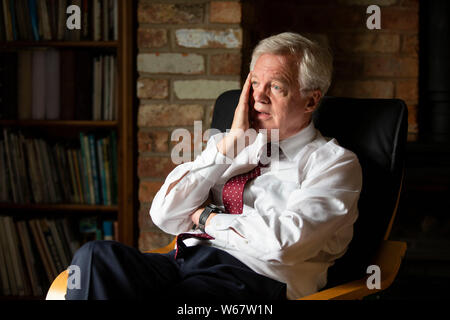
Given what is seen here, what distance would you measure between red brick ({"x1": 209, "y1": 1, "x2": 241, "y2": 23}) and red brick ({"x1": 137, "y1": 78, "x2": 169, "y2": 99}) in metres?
0.34

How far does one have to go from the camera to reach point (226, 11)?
1966 millimetres

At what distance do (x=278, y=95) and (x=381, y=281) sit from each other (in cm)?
59

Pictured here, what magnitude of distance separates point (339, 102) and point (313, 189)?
40 centimetres

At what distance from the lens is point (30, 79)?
2100 millimetres

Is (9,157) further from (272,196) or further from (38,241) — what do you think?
(272,196)

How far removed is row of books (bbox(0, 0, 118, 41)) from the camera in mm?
2053

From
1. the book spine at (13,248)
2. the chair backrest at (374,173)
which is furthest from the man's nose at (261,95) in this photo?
the book spine at (13,248)

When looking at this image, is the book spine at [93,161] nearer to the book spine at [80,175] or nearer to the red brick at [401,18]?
the book spine at [80,175]

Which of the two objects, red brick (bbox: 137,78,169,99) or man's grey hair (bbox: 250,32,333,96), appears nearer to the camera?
man's grey hair (bbox: 250,32,333,96)

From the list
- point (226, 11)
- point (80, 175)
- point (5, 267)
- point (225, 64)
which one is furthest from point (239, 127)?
point (5, 267)

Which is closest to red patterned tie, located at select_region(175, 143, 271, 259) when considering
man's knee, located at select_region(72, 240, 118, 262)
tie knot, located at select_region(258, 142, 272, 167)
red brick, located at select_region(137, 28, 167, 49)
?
tie knot, located at select_region(258, 142, 272, 167)

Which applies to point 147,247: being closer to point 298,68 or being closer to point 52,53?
point 52,53

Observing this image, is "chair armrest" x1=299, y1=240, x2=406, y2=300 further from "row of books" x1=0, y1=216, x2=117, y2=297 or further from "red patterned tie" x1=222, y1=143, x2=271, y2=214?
"row of books" x1=0, y1=216, x2=117, y2=297
